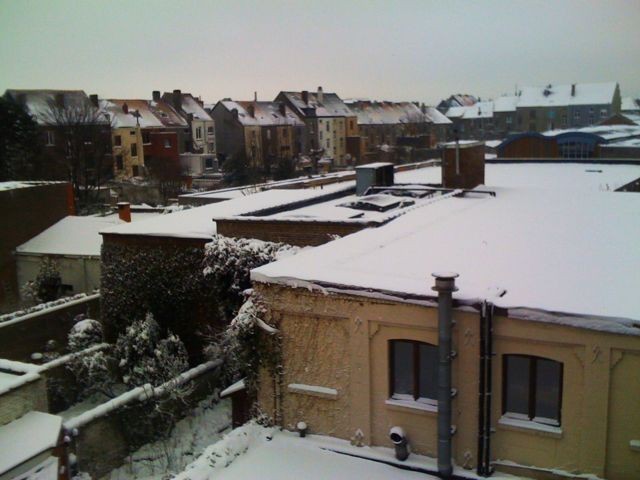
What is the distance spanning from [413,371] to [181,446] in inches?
329

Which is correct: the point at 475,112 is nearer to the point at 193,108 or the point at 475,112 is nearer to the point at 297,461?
the point at 193,108

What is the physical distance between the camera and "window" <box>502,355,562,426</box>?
31.4 ft

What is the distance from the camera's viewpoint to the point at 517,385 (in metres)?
9.86

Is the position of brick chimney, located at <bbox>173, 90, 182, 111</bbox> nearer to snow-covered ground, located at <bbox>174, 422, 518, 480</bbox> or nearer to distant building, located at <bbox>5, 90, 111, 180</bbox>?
distant building, located at <bbox>5, 90, 111, 180</bbox>

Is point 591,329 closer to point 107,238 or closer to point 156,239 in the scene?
point 156,239

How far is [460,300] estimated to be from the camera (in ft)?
32.0

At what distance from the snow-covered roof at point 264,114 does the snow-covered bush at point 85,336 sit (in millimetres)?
51287

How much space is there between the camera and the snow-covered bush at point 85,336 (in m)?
20.9

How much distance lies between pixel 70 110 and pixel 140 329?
133 feet

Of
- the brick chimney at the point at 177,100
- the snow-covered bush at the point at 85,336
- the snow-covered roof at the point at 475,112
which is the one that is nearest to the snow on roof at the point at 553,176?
the snow-covered bush at the point at 85,336

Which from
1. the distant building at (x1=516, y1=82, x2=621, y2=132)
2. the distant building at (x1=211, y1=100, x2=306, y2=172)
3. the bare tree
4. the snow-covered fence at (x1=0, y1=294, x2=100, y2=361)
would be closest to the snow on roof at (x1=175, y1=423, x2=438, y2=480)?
the snow-covered fence at (x1=0, y1=294, x2=100, y2=361)

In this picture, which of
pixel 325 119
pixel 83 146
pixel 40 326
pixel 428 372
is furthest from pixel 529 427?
pixel 325 119

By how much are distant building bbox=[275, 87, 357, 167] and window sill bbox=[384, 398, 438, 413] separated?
6371 cm

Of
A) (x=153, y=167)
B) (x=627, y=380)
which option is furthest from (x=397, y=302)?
(x=153, y=167)
